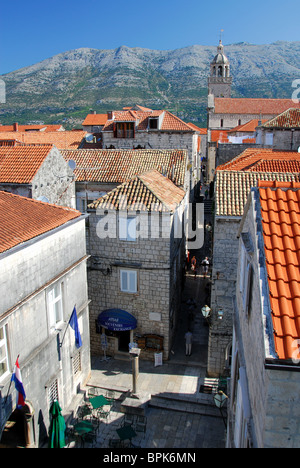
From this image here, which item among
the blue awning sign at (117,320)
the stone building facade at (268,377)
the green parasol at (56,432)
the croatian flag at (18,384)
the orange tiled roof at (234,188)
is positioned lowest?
the green parasol at (56,432)

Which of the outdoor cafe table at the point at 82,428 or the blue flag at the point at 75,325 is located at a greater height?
the blue flag at the point at 75,325

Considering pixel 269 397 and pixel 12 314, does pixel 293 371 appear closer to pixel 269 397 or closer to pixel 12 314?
pixel 269 397

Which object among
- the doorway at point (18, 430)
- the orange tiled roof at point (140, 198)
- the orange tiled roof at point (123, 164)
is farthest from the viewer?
the orange tiled roof at point (123, 164)

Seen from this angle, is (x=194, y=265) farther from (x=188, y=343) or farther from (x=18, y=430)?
(x=18, y=430)

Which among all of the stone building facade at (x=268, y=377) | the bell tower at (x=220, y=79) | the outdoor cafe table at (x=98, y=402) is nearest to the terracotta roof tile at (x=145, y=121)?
the outdoor cafe table at (x=98, y=402)

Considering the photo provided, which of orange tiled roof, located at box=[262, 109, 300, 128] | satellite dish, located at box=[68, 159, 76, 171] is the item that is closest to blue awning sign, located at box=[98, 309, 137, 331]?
satellite dish, located at box=[68, 159, 76, 171]

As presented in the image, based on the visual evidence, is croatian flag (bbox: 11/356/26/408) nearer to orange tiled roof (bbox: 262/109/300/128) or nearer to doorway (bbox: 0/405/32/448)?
doorway (bbox: 0/405/32/448)

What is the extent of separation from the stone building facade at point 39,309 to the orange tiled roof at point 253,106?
5721 centimetres

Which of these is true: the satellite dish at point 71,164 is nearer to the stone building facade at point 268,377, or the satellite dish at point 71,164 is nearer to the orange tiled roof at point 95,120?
the stone building facade at point 268,377

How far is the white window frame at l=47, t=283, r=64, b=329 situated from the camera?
12400mm

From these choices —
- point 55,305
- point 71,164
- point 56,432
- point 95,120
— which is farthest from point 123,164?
point 95,120

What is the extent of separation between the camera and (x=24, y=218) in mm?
12398

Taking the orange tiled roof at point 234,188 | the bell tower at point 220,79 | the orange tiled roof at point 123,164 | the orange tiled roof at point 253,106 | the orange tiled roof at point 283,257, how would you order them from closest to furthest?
the orange tiled roof at point 283,257 → the orange tiled roof at point 234,188 → the orange tiled roof at point 123,164 → the orange tiled roof at point 253,106 → the bell tower at point 220,79

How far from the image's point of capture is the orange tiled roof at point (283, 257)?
4918 millimetres
